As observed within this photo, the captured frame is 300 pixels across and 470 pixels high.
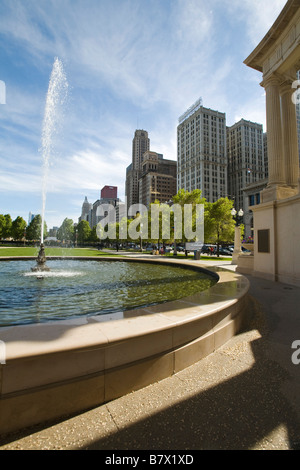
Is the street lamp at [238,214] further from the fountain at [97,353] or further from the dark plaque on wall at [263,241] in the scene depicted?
the fountain at [97,353]

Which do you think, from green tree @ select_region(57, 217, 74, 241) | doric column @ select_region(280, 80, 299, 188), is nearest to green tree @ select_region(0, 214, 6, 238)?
green tree @ select_region(57, 217, 74, 241)

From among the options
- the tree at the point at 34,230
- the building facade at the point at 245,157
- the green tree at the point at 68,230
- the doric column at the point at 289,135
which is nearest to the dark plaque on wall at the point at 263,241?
the doric column at the point at 289,135

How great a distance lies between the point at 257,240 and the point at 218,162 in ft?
421

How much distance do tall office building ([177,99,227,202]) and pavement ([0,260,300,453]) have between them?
12597 cm

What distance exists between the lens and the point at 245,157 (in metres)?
140

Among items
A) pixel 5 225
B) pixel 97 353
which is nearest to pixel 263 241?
pixel 97 353

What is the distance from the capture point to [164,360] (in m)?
3.25

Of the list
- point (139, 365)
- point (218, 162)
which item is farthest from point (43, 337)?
point (218, 162)

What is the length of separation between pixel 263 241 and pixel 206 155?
4954 inches

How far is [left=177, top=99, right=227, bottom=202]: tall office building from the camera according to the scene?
418ft

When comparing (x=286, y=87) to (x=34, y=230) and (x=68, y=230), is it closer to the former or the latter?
(x=34, y=230)

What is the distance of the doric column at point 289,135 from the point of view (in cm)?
1479

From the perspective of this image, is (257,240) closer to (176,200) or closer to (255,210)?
(255,210)

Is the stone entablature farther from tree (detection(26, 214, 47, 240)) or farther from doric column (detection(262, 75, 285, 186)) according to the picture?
tree (detection(26, 214, 47, 240))
